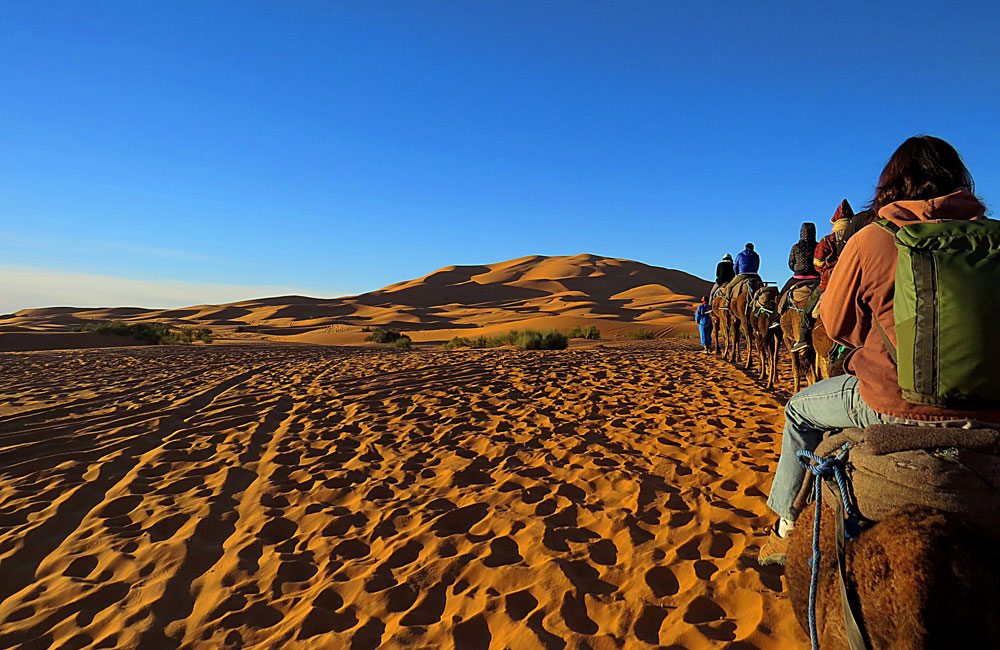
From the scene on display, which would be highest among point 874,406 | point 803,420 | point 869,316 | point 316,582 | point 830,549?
point 869,316

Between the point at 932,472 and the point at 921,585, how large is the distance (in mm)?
355

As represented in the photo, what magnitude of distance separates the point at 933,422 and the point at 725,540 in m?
2.24

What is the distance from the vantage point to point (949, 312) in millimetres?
1599

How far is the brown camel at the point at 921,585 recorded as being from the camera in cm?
149

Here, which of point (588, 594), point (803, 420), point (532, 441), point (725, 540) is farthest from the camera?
point (532, 441)

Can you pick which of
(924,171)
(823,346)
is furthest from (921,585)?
(823,346)

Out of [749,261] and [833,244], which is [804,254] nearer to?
[833,244]

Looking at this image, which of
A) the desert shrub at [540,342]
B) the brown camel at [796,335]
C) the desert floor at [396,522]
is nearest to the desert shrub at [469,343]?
the desert shrub at [540,342]

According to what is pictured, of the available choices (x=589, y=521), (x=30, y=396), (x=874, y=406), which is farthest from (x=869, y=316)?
(x=30, y=396)

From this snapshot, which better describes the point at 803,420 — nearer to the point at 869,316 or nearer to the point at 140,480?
the point at 869,316

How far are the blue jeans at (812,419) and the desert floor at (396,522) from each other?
744 mm

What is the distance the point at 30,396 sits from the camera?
918 centimetres

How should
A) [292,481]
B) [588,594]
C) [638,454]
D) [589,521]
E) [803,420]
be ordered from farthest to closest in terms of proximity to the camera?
[638,454], [292,481], [589,521], [588,594], [803,420]

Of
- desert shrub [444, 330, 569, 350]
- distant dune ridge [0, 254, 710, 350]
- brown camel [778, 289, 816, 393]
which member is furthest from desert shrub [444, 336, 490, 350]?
brown camel [778, 289, 816, 393]
